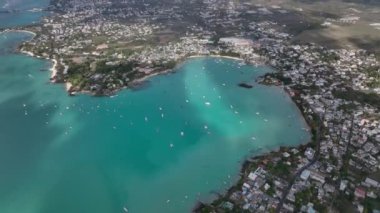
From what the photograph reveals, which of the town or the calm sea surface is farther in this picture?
the calm sea surface

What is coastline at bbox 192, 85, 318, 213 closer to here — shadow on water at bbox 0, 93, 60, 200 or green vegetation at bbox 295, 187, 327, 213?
green vegetation at bbox 295, 187, 327, 213

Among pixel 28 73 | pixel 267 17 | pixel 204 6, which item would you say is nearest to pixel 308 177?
pixel 28 73

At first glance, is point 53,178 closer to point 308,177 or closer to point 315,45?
point 308,177

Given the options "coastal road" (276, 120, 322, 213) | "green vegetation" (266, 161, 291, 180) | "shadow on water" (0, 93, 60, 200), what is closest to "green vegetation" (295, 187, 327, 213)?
"coastal road" (276, 120, 322, 213)

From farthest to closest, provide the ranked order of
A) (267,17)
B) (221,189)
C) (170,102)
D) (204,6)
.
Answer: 1. (204,6)
2. (267,17)
3. (170,102)
4. (221,189)

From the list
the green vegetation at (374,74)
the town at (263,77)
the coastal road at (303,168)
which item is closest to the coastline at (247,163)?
the town at (263,77)

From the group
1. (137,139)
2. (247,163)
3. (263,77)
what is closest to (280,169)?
(247,163)
